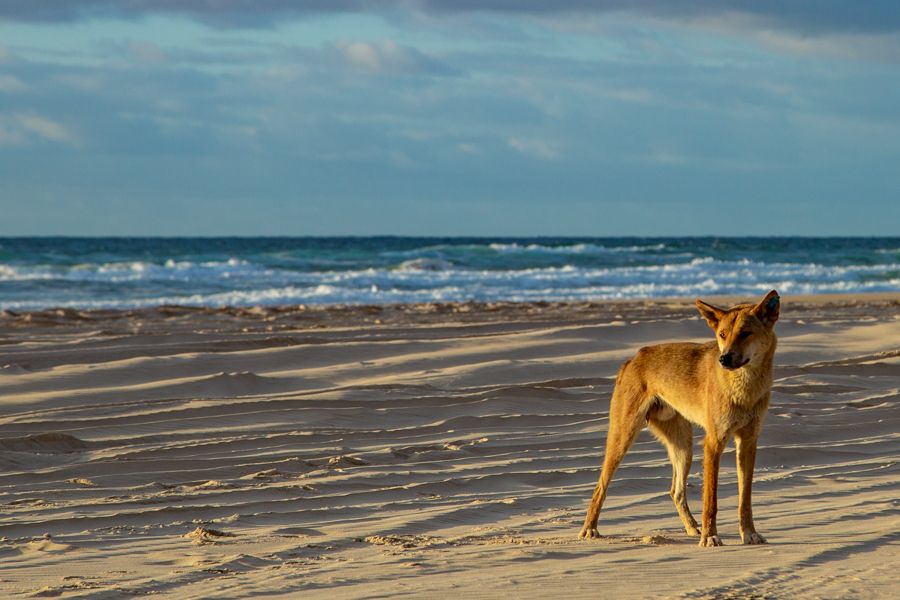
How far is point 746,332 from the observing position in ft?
15.8

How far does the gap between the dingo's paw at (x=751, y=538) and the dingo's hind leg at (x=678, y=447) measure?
0.36m

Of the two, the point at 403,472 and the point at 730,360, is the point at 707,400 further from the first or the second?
the point at 403,472

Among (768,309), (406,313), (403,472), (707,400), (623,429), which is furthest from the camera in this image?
(406,313)

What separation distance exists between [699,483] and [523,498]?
3.58 ft

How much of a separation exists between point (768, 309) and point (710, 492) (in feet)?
2.72

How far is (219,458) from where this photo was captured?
22.7 feet

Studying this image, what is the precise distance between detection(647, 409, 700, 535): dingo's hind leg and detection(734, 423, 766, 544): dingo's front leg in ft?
1.18

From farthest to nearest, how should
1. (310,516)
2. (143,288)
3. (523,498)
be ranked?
(143,288) → (523,498) → (310,516)

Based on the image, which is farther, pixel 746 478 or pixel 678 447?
pixel 678 447

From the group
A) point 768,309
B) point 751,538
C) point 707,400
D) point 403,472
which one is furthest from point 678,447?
point 403,472

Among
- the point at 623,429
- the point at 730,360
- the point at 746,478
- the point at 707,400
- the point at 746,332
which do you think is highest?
the point at 746,332

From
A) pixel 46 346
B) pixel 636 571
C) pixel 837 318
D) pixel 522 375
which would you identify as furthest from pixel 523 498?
pixel 837 318

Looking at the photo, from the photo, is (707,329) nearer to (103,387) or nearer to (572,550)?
(103,387)

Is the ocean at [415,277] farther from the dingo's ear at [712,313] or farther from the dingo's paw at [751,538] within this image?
the dingo's paw at [751,538]
